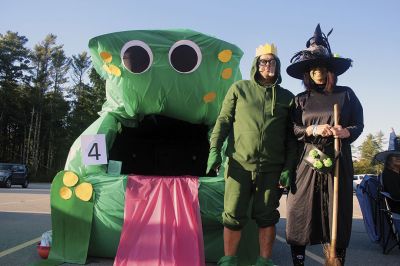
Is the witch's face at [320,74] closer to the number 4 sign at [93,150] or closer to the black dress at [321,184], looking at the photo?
the black dress at [321,184]

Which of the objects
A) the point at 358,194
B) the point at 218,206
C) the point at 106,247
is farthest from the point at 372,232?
the point at 106,247

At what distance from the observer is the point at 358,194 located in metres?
5.77

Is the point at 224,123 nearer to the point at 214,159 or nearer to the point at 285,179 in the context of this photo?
the point at 214,159

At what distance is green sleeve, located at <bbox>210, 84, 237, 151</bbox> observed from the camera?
331 centimetres

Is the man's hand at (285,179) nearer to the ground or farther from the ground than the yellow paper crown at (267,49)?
nearer to the ground

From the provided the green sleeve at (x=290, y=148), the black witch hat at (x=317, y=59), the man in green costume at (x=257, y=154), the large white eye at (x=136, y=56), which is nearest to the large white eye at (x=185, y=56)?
the large white eye at (x=136, y=56)

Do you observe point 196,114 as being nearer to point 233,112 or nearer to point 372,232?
point 233,112

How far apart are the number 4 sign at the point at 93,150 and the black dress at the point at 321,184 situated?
6.44ft

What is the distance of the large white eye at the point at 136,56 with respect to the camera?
4.45 m

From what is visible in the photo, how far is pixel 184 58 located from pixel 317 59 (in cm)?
170

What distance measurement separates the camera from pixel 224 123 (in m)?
3.39

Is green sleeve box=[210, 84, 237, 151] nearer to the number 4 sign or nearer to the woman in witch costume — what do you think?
the woman in witch costume

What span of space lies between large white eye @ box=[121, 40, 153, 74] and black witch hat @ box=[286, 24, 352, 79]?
5.39ft

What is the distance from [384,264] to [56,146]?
40310mm
